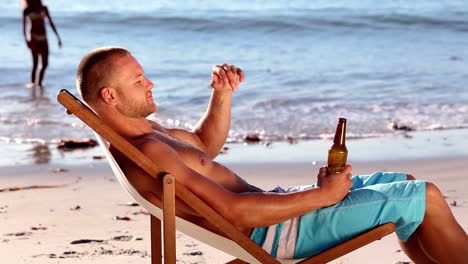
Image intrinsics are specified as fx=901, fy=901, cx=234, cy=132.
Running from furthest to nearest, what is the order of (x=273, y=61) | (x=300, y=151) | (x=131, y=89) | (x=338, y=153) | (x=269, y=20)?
(x=269, y=20), (x=273, y=61), (x=300, y=151), (x=131, y=89), (x=338, y=153)

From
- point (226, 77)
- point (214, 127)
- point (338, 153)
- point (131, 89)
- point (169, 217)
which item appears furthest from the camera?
point (214, 127)

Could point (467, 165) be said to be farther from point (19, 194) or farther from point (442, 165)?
point (19, 194)

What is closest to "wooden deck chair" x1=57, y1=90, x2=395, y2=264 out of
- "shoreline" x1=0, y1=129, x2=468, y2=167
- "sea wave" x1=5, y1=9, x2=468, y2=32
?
"shoreline" x1=0, y1=129, x2=468, y2=167

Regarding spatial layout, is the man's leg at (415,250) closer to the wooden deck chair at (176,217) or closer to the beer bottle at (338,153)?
the wooden deck chair at (176,217)

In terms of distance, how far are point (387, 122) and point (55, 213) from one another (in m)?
4.83

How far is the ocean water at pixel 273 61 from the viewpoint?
9.55 metres

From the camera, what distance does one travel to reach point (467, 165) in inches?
258

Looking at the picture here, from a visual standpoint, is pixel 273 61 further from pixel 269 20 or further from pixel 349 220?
pixel 349 220

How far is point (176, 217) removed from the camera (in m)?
3.13

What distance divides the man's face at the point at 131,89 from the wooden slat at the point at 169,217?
40 cm

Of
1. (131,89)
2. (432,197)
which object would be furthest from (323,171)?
(131,89)

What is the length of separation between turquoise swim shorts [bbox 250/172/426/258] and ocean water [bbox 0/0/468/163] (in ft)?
15.5

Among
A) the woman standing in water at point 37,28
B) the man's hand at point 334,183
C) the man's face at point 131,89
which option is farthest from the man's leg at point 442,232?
the woman standing in water at point 37,28

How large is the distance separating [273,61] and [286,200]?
1188 cm
